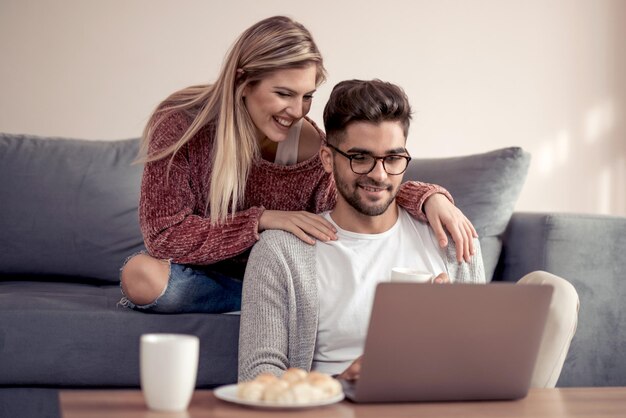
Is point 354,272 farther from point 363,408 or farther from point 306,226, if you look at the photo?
point 363,408

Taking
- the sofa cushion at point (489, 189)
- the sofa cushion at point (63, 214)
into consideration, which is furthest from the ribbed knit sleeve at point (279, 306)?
the sofa cushion at point (63, 214)

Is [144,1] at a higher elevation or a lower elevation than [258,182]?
higher

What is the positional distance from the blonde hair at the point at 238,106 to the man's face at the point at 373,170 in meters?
0.32

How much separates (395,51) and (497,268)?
1.15 meters

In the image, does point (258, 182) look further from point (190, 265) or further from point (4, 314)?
point (4, 314)

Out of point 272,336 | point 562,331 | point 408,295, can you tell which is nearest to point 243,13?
point 272,336

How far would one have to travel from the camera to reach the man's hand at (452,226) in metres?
1.95

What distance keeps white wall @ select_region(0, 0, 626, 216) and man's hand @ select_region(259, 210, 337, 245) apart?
4.45 feet

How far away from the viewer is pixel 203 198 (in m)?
2.23

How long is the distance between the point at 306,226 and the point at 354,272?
0.14 meters

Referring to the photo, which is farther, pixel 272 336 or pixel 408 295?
pixel 272 336

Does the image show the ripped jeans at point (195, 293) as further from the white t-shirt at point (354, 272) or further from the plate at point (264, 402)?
the plate at point (264, 402)

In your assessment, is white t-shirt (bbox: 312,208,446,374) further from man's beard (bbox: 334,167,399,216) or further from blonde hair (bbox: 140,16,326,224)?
blonde hair (bbox: 140,16,326,224)

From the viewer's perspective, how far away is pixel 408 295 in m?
1.19
